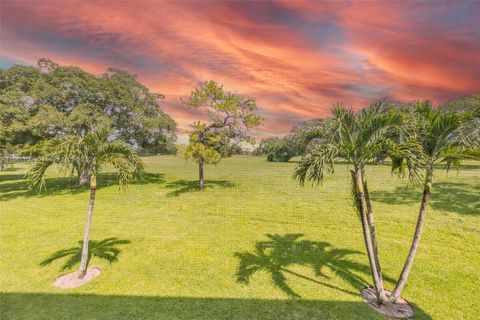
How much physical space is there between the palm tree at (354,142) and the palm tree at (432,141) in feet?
1.82

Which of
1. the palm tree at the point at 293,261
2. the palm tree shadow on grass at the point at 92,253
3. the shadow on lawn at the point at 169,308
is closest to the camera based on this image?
the shadow on lawn at the point at 169,308

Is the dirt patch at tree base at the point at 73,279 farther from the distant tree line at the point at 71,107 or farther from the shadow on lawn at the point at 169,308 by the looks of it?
the distant tree line at the point at 71,107

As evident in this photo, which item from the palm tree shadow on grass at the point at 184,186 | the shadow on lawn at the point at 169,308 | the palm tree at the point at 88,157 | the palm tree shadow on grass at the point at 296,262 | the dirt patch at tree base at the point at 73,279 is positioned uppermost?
the palm tree at the point at 88,157

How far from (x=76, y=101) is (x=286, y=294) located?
2653cm

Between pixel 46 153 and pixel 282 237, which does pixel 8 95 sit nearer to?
pixel 46 153

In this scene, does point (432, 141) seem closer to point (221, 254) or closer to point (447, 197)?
point (221, 254)

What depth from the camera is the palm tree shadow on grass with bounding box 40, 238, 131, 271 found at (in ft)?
32.7

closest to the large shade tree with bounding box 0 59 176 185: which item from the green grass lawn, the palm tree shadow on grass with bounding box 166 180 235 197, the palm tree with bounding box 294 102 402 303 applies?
the palm tree shadow on grass with bounding box 166 180 235 197

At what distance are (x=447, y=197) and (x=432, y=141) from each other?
16.9m

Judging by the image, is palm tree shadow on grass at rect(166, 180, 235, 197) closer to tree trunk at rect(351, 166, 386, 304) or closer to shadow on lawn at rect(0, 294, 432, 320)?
shadow on lawn at rect(0, 294, 432, 320)

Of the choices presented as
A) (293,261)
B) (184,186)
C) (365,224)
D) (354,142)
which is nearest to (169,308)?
(293,261)

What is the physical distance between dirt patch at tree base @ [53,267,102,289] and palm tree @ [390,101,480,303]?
10594 mm

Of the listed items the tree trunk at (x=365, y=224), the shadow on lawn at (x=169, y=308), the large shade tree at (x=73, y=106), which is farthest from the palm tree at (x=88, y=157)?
the large shade tree at (x=73, y=106)

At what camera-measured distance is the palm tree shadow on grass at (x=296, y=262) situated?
8.66m
